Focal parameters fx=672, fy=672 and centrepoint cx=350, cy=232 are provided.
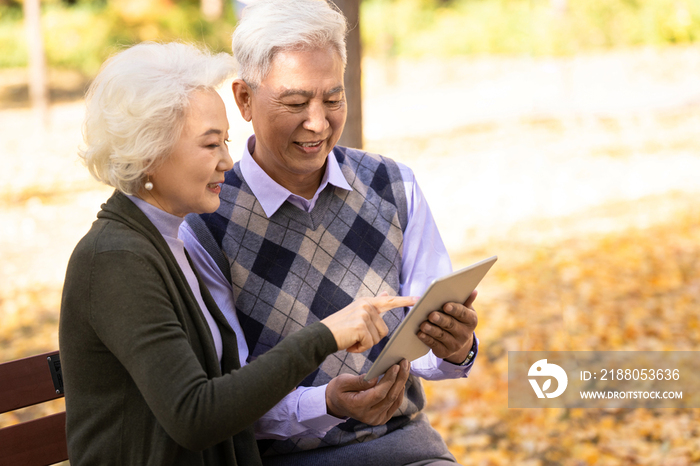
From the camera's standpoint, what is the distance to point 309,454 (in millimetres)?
2125

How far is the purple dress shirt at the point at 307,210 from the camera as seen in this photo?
79.1 inches

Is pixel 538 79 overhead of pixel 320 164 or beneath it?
overhead

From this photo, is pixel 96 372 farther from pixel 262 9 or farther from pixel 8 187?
pixel 8 187

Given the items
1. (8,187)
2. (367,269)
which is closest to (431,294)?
(367,269)

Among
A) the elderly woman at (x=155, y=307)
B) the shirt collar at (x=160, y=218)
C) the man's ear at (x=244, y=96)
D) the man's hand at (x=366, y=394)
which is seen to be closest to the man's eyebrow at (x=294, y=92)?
the man's ear at (x=244, y=96)

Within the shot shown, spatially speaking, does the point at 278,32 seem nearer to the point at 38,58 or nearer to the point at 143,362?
the point at 143,362

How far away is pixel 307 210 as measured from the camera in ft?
7.22

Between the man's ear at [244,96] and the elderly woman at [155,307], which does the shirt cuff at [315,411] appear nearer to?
the elderly woman at [155,307]

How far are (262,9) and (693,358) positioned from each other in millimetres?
4283

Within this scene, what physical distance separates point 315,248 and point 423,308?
0.55 meters

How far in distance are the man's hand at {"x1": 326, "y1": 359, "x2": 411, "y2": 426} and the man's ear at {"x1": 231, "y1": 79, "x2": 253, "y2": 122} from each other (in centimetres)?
88

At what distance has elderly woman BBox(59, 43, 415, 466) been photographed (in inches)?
55.8

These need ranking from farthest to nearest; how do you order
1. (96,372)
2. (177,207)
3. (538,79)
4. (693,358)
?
(538,79), (693,358), (177,207), (96,372)

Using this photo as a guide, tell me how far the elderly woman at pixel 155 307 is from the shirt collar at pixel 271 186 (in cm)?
41
